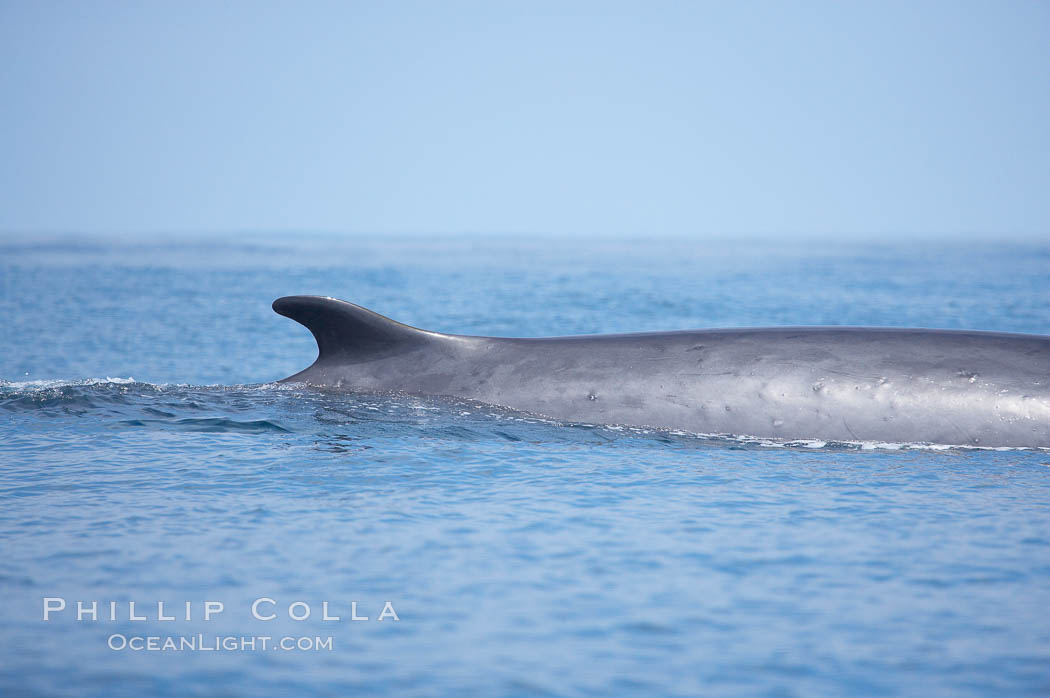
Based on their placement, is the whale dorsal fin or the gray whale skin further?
the whale dorsal fin

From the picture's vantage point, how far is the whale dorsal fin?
10.0 metres

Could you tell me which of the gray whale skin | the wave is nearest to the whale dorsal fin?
the gray whale skin

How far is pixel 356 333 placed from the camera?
33.8ft

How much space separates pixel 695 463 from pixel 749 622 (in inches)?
122

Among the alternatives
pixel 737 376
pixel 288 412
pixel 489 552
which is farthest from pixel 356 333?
pixel 489 552

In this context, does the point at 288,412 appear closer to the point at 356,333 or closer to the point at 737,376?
the point at 356,333

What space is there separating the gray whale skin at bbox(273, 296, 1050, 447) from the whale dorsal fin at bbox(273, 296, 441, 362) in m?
0.01

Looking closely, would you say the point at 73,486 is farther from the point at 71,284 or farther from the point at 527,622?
the point at 71,284

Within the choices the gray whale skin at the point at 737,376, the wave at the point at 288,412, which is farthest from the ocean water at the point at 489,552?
the gray whale skin at the point at 737,376

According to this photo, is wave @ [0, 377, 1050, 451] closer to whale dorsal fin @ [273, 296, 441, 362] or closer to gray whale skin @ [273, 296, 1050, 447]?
gray whale skin @ [273, 296, 1050, 447]

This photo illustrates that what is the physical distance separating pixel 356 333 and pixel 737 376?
11.5 feet

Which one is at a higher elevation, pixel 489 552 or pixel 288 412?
pixel 288 412

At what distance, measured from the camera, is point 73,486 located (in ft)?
25.8

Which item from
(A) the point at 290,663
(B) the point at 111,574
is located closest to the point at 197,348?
(B) the point at 111,574
